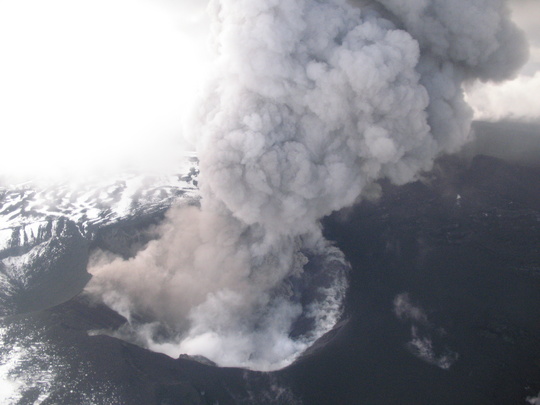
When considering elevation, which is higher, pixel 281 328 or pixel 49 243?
pixel 281 328

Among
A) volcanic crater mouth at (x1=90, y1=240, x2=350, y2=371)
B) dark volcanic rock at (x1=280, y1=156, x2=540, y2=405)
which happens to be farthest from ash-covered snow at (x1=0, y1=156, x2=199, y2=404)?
dark volcanic rock at (x1=280, y1=156, x2=540, y2=405)

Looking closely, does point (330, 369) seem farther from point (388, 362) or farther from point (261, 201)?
point (261, 201)

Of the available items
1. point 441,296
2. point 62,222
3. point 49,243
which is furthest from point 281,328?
point 62,222

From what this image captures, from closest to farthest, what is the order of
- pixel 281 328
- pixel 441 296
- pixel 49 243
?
pixel 441 296 < pixel 281 328 < pixel 49 243

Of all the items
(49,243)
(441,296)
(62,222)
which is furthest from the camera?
(62,222)

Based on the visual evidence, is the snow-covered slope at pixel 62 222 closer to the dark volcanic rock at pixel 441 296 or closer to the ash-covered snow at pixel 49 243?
the ash-covered snow at pixel 49 243

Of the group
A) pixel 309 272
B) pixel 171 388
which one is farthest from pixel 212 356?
pixel 309 272

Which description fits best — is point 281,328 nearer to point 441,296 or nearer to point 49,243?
point 441,296

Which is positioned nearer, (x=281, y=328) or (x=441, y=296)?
(x=441, y=296)

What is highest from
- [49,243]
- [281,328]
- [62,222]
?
[281,328]

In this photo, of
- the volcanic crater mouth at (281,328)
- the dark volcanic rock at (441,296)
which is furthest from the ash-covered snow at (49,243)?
the dark volcanic rock at (441,296)

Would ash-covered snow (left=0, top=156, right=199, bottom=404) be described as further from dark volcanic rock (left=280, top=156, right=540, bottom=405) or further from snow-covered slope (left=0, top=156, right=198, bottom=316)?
dark volcanic rock (left=280, top=156, right=540, bottom=405)
